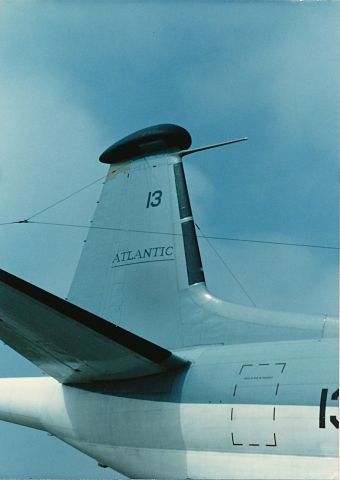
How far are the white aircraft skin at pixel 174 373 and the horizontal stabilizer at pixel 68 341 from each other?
0.12 feet

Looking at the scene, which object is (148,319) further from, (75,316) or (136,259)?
(75,316)

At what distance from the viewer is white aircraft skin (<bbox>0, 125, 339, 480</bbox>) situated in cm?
562

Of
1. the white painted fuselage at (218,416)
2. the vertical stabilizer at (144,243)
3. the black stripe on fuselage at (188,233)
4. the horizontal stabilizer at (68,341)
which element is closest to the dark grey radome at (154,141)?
the vertical stabilizer at (144,243)

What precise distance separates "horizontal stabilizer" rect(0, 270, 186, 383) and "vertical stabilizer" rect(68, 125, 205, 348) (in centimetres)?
106

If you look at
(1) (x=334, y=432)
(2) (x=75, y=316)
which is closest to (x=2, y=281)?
(2) (x=75, y=316)

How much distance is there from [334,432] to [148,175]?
16.6 feet

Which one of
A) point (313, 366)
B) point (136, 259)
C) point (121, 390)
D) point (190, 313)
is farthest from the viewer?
point (136, 259)

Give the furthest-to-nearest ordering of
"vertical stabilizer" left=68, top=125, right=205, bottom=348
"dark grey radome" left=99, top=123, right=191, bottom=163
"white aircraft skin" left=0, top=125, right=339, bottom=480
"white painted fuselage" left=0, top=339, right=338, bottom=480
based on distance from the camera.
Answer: "dark grey radome" left=99, top=123, right=191, bottom=163
"vertical stabilizer" left=68, top=125, right=205, bottom=348
"white aircraft skin" left=0, top=125, right=339, bottom=480
"white painted fuselage" left=0, top=339, right=338, bottom=480

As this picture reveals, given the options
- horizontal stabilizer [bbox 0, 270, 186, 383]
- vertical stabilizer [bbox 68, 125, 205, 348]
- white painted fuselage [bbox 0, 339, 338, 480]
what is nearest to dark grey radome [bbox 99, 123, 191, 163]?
vertical stabilizer [bbox 68, 125, 205, 348]

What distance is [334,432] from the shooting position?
17.4 ft

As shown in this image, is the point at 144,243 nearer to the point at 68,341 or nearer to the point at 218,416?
the point at 68,341

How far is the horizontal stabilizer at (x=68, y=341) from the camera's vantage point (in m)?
5.62

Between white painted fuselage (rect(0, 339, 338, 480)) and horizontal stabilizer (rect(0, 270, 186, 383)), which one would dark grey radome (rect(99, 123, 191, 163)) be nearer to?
white painted fuselage (rect(0, 339, 338, 480))

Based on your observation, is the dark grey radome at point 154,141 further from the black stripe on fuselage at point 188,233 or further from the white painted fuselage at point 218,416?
the white painted fuselage at point 218,416
